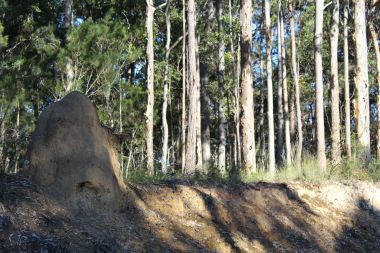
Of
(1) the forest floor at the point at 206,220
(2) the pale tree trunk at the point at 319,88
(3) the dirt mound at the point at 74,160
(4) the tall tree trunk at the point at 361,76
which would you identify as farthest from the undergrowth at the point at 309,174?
(3) the dirt mound at the point at 74,160

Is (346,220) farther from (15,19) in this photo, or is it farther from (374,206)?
(15,19)

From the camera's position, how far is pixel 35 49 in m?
20.6

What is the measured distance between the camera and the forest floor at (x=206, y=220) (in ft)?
19.6

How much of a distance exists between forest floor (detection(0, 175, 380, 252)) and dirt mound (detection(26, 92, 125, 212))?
0.69 ft

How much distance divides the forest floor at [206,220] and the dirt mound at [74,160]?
210 mm

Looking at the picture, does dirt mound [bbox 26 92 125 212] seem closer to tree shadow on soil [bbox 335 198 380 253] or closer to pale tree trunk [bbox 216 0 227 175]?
tree shadow on soil [bbox 335 198 380 253]

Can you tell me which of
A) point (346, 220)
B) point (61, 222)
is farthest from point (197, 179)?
point (61, 222)

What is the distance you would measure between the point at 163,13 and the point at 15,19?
10637 mm

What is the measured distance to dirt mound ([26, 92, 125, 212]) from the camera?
22.2ft

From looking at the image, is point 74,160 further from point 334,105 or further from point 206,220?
point 334,105

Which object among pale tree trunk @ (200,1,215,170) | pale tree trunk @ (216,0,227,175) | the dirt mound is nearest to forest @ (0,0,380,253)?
the dirt mound

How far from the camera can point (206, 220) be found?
8211 mm

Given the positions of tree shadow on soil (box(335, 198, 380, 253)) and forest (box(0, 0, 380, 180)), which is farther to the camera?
forest (box(0, 0, 380, 180))

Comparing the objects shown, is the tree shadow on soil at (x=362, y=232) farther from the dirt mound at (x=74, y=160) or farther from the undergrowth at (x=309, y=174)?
the dirt mound at (x=74, y=160)
